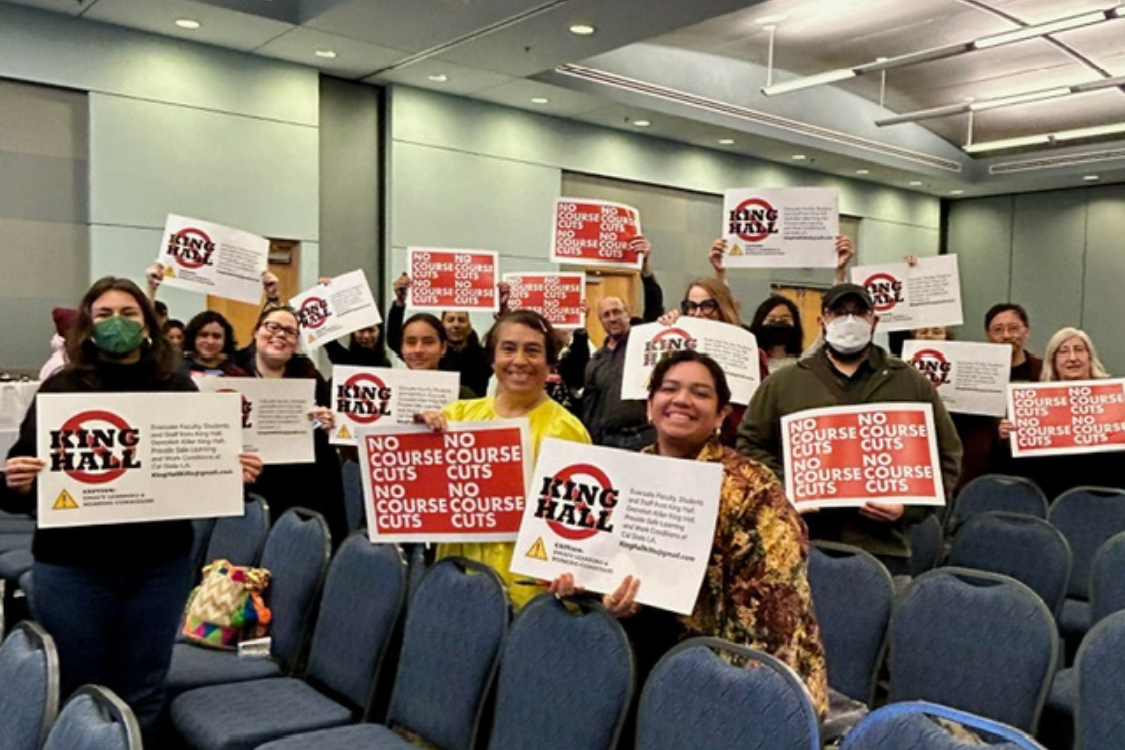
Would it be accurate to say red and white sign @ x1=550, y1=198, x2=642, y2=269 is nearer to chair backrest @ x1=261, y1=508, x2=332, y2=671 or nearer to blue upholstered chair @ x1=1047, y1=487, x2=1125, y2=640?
chair backrest @ x1=261, y1=508, x2=332, y2=671

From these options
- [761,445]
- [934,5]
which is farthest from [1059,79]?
[761,445]

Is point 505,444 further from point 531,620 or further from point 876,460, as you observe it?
point 876,460

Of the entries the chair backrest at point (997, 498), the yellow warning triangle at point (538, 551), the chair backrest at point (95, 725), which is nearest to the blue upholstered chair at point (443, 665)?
the yellow warning triangle at point (538, 551)

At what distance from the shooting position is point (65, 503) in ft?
7.72

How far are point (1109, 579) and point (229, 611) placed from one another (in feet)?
9.76

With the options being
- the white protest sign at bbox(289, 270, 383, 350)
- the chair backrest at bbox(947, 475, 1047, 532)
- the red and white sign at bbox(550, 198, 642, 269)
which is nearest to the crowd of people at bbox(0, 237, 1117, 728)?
the white protest sign at bbox(289, 270, 383, 350)

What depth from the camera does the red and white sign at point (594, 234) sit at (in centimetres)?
496

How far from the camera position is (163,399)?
250 centimetres

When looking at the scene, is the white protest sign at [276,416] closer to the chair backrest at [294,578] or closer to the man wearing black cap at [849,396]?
the chair backrest at [294,578]

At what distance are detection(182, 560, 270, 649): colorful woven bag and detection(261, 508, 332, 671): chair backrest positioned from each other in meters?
0.05

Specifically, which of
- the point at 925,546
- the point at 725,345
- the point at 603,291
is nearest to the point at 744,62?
the point at 603,291

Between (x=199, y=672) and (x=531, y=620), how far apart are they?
136 centimetres

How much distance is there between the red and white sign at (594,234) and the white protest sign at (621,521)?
114 inches

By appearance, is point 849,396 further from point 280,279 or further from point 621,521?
point 280,279
